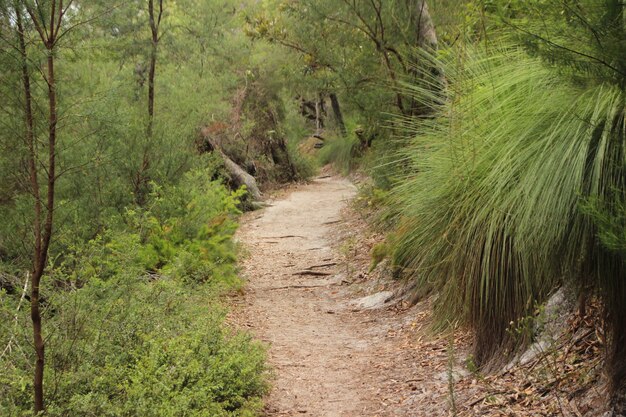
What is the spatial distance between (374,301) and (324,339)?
1091 mm

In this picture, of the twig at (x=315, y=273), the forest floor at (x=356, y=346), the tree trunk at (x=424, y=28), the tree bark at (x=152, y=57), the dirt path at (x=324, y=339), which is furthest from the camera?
the tree bark at (x=152, y=57)

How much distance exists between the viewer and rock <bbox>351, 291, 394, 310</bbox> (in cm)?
709

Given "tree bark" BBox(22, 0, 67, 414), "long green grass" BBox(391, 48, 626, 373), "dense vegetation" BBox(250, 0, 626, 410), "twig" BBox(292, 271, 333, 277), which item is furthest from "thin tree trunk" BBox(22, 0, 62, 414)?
"twig" BBox(292, 271, 333, 277)

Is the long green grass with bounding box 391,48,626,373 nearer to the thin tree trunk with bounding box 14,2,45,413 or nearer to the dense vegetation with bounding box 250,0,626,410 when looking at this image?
the dense vegetation with bounding box 250,0,626,410

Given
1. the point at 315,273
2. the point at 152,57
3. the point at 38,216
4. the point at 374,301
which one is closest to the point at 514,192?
the point at 38,216

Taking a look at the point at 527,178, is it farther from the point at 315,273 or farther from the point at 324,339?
the point at 315,273

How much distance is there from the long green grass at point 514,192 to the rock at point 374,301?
1.78 metres

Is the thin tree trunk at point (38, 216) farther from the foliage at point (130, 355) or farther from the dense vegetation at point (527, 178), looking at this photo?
the dense vegetation at point (527, 178)

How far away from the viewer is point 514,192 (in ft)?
12.2

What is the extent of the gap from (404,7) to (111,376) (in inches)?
276

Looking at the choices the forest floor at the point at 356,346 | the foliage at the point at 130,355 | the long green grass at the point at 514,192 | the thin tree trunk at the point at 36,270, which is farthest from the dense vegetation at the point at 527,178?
the thin tree trunk at the point at 36,270

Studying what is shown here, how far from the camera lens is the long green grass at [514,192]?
3.24 m

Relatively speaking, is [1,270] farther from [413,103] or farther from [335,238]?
[335,238]

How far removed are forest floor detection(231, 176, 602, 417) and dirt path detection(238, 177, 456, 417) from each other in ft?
0.03
